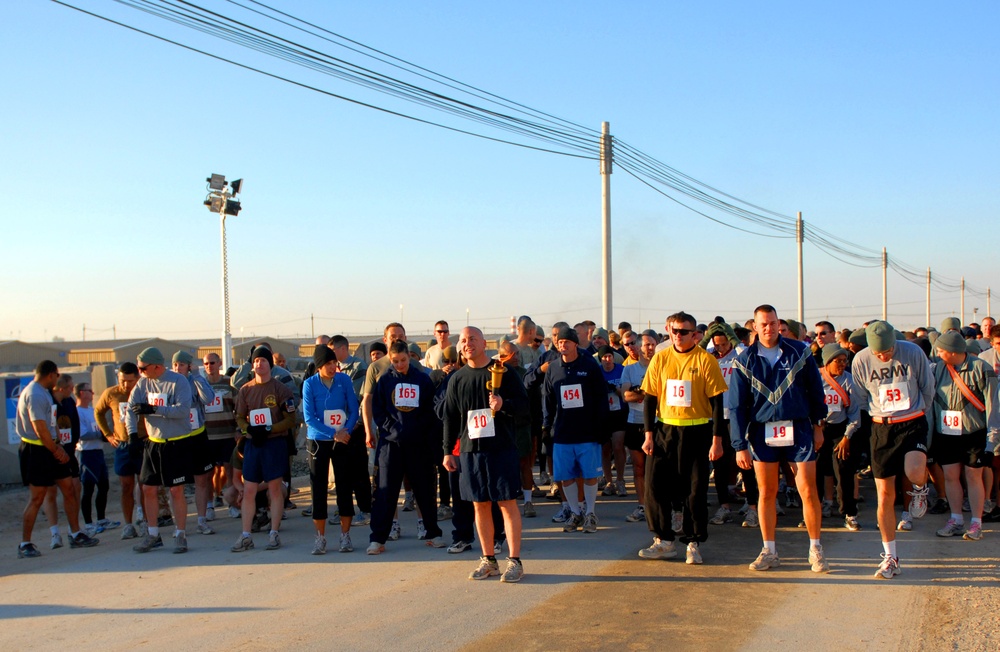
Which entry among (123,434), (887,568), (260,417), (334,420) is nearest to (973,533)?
(887,568)

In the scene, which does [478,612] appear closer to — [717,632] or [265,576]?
[717,632]

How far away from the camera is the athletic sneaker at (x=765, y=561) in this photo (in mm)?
6832

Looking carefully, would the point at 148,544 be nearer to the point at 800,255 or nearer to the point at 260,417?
the point at 260,417

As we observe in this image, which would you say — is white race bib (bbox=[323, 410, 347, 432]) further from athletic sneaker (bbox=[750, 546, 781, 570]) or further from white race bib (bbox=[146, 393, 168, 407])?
athletic sneaker (bbox=[750, 546, 781, 570])

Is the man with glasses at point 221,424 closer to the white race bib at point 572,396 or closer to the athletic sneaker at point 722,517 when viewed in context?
the white race bib at point 572,396

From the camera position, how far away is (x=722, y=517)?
890 centimetres

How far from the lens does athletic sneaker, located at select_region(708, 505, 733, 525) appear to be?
8.89m

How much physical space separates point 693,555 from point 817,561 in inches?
39.4

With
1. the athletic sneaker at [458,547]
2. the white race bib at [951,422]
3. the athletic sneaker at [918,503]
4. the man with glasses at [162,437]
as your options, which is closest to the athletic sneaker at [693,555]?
the athletic sneaker at [458,547]

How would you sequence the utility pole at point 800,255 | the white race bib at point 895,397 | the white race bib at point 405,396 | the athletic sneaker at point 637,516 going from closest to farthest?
1. the white race bib at point 895,397
2. the white race bib at point 405,396
3. the athletic sneaker at point 637,516
4. the utility pole at point 800,255

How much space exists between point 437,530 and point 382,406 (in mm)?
1383

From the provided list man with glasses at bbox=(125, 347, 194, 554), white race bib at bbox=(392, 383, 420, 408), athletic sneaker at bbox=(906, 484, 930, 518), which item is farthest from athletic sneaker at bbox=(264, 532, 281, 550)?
athletic sneaker at bbox=(906, 484, 930, 518)

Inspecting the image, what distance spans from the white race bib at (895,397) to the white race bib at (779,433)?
87 cm

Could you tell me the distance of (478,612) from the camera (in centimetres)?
596
